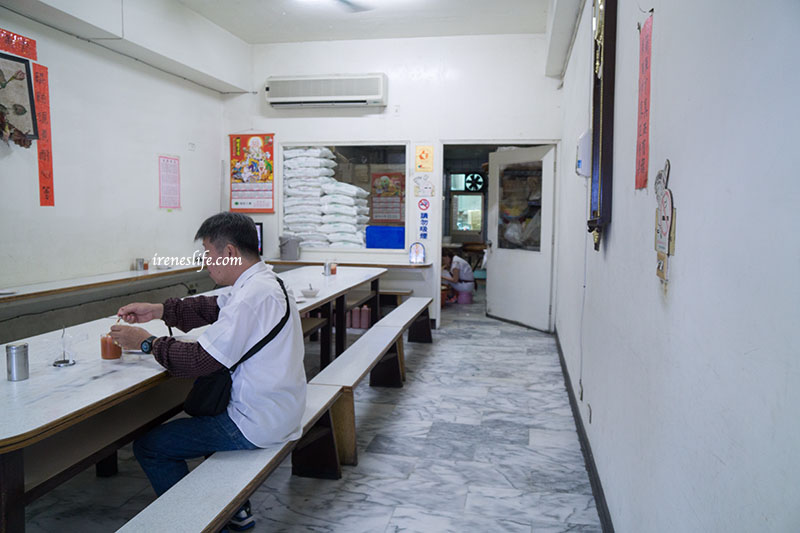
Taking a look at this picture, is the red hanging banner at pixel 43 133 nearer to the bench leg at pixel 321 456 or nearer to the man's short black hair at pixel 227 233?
the man's short black hair at pixel 227 233

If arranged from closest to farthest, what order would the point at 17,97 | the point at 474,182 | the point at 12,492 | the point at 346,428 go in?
1. the point at 12,492
2. the point at 346,428
3. the point at 17,97
4. the point at 474,182

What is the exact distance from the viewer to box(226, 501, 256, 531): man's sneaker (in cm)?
230

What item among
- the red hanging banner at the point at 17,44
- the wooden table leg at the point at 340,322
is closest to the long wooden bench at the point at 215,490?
the wooden table leg at the point at 340,322

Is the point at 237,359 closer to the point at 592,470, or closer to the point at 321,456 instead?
the point at 321,456

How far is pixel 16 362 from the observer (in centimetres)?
185

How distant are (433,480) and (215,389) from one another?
4.15 ft

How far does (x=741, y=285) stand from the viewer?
98cm

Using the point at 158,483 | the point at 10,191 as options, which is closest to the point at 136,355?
the point at 158,483

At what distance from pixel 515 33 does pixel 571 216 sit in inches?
101

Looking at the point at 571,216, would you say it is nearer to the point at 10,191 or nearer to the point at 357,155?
the point at 357,155

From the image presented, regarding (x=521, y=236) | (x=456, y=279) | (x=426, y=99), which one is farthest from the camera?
(x=456, y=279)

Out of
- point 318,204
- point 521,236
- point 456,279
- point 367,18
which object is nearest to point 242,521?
point 318,204

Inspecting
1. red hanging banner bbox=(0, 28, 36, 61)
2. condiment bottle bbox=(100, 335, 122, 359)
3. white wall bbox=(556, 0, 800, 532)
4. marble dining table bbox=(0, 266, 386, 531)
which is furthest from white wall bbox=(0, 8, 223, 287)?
white wall bbox=(556, 0, 800, 532)

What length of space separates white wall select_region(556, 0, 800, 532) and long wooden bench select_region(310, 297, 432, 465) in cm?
134
